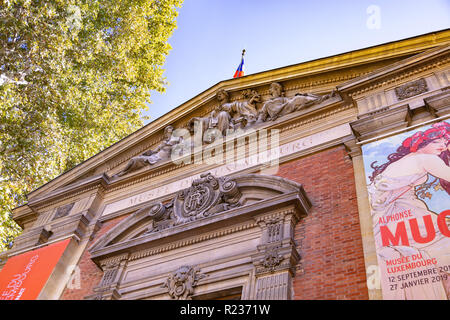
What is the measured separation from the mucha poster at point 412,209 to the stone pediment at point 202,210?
1450 mm

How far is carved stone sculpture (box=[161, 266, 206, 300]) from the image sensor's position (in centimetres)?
780

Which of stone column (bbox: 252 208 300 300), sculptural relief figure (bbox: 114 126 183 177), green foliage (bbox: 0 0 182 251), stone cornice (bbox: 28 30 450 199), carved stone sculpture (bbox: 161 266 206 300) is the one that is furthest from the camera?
green foliage (bbox: 0 0 182 251)

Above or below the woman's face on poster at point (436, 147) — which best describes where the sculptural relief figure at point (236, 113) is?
above

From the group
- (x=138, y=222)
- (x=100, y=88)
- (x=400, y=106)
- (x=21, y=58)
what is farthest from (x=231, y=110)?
(x=100, y=88)

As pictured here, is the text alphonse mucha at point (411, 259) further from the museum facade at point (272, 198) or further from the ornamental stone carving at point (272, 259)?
the ornamental stone carving at point (272, 259)

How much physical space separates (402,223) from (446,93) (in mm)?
2808

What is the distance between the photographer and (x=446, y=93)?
7.79m

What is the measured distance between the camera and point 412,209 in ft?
21.1

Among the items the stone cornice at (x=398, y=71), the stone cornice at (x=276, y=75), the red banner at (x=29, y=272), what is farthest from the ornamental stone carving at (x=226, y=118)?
the red banner at (x=29, y=272)

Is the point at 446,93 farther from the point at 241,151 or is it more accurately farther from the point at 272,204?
the point at 241,151

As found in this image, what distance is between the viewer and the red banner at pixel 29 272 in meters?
9.64

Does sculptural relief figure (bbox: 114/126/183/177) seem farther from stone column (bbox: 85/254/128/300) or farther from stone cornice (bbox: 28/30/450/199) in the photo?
stone column (bbox: 85/254/128/300)

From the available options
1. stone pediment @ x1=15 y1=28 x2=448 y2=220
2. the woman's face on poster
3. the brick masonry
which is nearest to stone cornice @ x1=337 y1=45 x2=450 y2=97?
stone pediment @ x1=15 y1=28 x2=448 y2=220

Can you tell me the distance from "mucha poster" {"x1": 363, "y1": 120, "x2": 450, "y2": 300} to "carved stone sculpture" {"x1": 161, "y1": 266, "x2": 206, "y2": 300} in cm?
323
